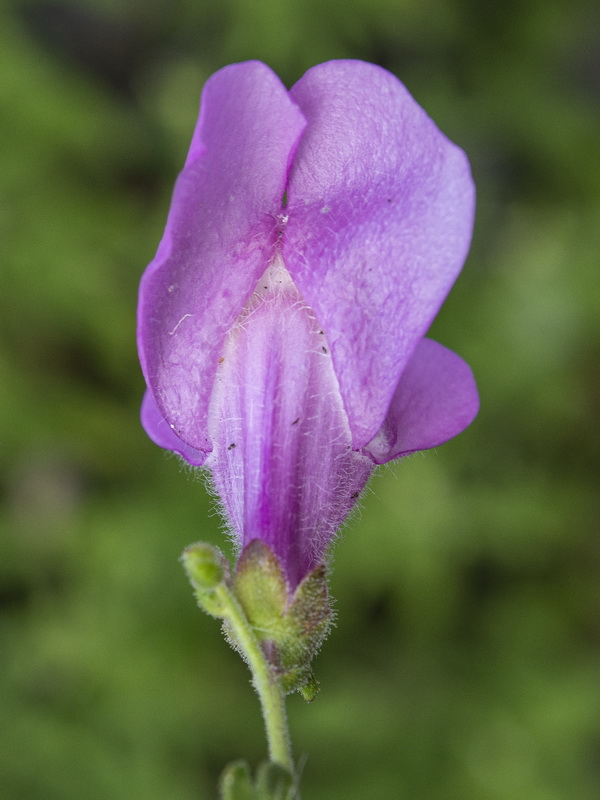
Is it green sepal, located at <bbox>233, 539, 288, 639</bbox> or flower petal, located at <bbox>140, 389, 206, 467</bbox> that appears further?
flower petal, located at <bbox>140, 389, 206, 467</bbox>

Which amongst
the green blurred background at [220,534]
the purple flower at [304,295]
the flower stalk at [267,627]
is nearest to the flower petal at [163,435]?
the purple flower at [304,295]

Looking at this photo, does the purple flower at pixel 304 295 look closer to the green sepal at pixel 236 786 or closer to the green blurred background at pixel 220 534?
the green sepal at pixel 236 786

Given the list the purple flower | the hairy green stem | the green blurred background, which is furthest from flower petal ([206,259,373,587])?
the green blurred background

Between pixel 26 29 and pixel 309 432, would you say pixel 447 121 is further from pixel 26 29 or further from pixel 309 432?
pixel 309 432

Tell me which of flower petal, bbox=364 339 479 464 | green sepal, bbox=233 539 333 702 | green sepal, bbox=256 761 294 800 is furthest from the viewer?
flower petal, bbox=364 339 479 464

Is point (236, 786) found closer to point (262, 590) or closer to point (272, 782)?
point (272, 782)

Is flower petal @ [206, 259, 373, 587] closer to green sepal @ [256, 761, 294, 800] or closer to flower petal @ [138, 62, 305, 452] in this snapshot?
flower petal @ [138, 62, 305, 452]
